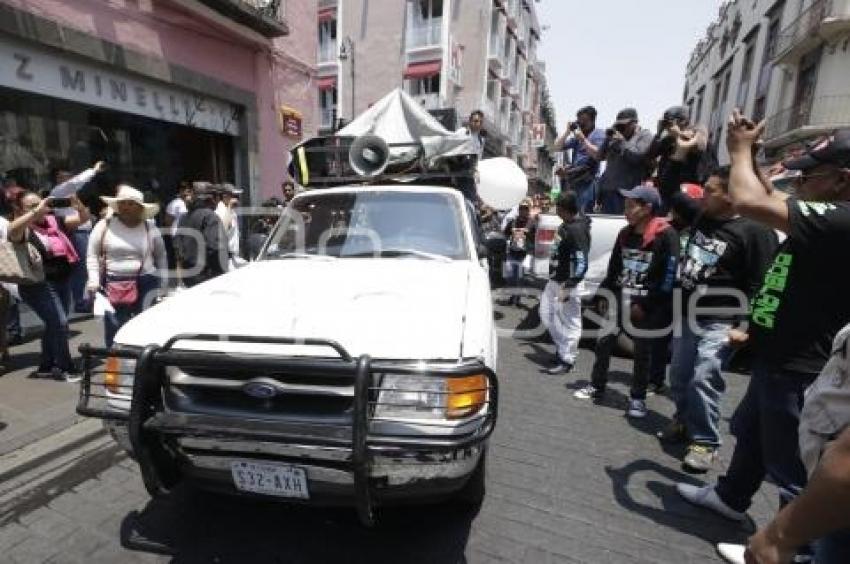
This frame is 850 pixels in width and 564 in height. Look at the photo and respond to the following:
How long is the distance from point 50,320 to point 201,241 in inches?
77.2

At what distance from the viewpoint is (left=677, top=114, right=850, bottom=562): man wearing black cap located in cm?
168

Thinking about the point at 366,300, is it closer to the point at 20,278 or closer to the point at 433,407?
the point at 433,407

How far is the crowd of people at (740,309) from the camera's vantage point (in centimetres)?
137

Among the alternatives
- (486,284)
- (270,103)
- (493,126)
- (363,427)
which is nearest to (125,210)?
(486,284)

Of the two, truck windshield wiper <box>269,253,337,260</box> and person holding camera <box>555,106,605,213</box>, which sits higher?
person holding camera <box>555,106,605,213</box>

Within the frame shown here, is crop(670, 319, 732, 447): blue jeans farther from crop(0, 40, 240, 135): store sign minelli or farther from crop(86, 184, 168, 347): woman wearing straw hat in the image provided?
crop(0, 40, 240, 135): store sign minelli

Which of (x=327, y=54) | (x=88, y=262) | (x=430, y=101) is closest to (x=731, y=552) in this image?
(x=88, y=262)

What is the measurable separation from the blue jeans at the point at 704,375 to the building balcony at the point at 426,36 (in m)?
22.8

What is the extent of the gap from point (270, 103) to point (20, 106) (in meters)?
4.74

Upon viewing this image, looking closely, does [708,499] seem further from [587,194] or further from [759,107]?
[759,107]

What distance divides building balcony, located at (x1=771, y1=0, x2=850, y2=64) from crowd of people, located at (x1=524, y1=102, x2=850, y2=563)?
16.8 m

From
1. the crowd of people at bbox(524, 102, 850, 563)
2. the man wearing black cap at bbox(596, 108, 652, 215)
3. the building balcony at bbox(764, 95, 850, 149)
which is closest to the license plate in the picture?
the crowd of people at bbox(524, 102, 850, 563)

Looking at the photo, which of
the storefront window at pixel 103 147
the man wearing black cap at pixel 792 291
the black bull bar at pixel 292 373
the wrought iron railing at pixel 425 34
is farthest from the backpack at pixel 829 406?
the wrought iron railing at pixel 425 34

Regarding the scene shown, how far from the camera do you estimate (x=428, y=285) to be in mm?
2691
